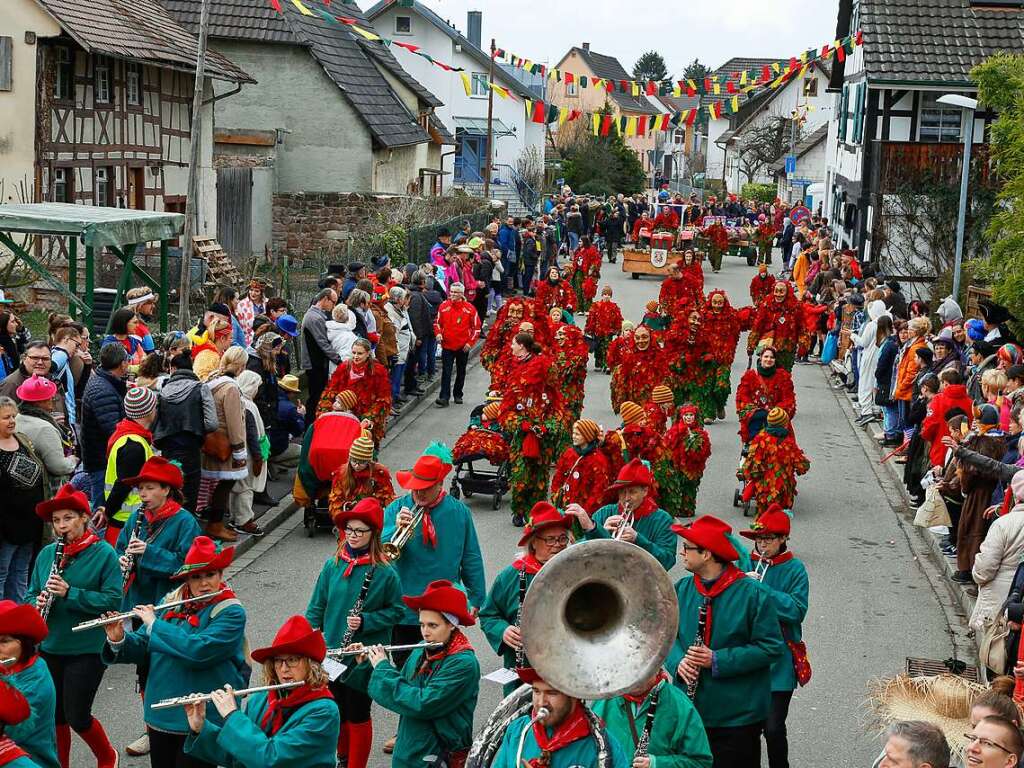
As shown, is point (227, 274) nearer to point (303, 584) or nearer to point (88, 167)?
point (88, 167)


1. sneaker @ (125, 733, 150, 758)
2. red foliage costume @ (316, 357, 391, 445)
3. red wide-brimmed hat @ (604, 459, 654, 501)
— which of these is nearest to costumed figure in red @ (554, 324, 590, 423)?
red foliage costume @ (316, 357, 391, 445)

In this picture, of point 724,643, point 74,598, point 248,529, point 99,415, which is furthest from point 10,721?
point 248,529

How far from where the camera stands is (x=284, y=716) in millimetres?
6137

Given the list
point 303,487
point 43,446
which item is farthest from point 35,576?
point 303,487

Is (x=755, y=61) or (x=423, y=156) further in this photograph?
(x=755, y=61)

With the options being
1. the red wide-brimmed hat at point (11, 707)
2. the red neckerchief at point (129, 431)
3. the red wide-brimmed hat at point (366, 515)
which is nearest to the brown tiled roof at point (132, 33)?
the red neckerchief at point (129, 431)

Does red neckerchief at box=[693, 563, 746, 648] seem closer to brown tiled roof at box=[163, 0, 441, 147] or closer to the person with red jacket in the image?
the person with red jacket

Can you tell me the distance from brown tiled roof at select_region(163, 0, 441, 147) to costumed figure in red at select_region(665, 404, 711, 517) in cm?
2385

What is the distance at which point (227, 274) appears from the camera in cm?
2856

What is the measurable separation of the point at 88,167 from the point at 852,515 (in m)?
17.6

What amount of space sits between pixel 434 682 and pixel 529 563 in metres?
1.25

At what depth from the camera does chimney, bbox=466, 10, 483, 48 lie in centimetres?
8106

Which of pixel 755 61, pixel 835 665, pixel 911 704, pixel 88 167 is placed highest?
pixel 755 61

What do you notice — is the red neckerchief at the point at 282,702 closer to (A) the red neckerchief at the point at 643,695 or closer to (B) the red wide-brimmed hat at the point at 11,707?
(B) the red wide-brimmed hat at the point at 11,707
